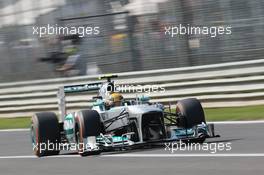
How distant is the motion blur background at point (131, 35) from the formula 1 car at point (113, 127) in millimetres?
5494

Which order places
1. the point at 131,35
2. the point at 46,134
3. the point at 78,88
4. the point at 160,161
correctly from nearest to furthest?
the point at 160,161
the point at 46,134
the point at 78,88
the point at 131,35

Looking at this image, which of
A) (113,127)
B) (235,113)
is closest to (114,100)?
(113,127)

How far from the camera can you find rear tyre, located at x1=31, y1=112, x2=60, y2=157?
37.9 feet

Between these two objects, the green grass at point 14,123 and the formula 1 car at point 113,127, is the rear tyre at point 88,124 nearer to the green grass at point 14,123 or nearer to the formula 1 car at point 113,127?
the formula 1 car at point 113,127

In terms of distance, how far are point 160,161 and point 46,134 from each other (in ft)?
8.15

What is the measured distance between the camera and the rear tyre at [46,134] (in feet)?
37.9

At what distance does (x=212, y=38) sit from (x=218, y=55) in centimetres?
43

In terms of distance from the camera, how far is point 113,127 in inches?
445

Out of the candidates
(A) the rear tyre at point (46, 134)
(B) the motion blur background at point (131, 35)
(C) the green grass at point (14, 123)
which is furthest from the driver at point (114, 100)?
(C) the green grass at point (14, 123)

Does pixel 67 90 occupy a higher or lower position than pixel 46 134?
higher

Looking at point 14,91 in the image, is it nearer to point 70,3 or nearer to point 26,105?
point 26,105

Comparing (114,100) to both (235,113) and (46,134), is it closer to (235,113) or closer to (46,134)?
(46,134)

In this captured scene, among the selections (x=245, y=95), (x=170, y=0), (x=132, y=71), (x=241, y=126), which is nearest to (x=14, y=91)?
(x=132, y=71)

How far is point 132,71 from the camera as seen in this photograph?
18.8 metres
